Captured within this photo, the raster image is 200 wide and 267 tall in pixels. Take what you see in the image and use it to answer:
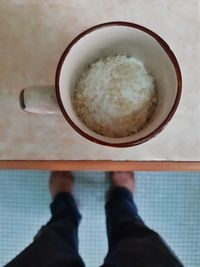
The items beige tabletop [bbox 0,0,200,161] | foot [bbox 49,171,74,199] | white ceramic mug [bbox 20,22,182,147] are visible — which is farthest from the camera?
foot [bbox 49,171,74,199]

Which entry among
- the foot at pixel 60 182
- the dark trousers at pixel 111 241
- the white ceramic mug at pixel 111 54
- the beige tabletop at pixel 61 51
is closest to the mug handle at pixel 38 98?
the white ceramic mug at pixel 111 54

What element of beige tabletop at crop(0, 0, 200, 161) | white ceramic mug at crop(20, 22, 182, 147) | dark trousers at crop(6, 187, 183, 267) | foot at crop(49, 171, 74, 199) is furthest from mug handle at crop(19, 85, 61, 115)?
foot at crop(49, 171, 74, 199)

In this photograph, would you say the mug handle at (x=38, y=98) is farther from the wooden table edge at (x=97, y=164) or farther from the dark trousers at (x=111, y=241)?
the dark trousers at (x=111, y=241)

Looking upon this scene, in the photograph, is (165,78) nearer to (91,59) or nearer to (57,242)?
(91,59)

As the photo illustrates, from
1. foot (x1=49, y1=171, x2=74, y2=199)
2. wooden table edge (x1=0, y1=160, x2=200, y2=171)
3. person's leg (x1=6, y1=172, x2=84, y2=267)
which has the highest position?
wooden table edge (x1=0, y1=160, x2=200, y2=171)

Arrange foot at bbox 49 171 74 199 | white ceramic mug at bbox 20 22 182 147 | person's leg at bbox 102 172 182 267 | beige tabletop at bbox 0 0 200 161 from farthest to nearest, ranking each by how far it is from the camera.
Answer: foot at bbox 49 171 74 199 < person's leg at bbox 102 172 182 267 < beige tabletop at bbox 0 0 200 161 < white ceramic mug at bbox 20 22 182 147

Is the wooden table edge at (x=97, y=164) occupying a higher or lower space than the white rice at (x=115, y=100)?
lower

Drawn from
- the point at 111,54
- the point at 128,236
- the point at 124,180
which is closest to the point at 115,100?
the point at 111,54

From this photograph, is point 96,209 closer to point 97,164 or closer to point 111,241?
point 111,241

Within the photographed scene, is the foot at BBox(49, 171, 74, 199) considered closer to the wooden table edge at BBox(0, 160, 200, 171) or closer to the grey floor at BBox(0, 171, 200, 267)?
the grey floor at BBox(0, 171, 200, 267)
